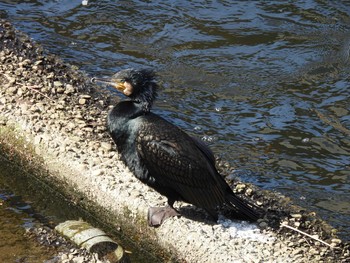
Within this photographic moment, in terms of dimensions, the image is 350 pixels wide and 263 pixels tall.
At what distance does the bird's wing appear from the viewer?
4.82 meters

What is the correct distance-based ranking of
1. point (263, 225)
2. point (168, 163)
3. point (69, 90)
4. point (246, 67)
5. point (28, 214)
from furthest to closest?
point (246, 67)
point (69, 90)
point (28, 214)
point (263, 225)
point (168, 163)

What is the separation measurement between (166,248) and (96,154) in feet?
3.43

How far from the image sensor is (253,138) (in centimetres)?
645

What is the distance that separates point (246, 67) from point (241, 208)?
302cm

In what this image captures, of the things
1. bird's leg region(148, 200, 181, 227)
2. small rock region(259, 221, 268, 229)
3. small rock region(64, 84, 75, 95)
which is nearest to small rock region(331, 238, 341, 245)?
small rock region(259, 221, 268, 229)

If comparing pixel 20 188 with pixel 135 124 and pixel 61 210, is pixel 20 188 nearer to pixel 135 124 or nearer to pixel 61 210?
pixel 61 210

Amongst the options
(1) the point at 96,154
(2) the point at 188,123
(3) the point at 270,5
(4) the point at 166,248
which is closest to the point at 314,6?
(3) the point at 270,5

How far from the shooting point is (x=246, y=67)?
770 cm

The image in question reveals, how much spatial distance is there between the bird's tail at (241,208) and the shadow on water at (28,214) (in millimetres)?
604

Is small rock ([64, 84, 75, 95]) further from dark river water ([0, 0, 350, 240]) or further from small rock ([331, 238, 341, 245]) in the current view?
small rock ([331, 238, 341, 245])

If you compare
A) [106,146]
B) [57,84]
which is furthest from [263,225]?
[57,84]

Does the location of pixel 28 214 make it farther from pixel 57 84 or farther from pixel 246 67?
pixel 246 67

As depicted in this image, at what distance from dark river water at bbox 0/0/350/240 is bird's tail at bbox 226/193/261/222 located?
2.13 ft

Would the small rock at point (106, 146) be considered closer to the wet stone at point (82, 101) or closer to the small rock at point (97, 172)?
the small rock at point (97, 172)
